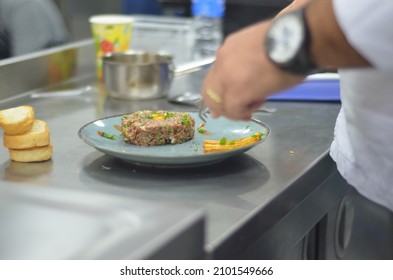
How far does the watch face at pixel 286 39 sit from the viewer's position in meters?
1.08

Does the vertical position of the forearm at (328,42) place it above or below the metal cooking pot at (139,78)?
above

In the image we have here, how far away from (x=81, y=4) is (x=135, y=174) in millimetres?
1249

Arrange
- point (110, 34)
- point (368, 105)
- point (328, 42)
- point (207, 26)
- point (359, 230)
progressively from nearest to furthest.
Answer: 1. point (328, 42)
2. point (368, 105)
3. point (359, 230)
4. point (110, 34)
5. point (207, 26)

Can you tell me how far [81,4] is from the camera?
8.20 ft

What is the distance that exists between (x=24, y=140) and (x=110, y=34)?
85cm

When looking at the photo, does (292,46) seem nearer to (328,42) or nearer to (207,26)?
(328,42)

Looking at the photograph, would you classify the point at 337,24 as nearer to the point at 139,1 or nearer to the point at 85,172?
the point at 85,172

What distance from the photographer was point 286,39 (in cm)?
109

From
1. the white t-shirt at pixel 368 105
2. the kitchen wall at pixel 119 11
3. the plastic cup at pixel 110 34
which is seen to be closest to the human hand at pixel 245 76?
the white t-shirt at pixel 368 105

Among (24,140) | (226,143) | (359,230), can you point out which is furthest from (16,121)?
(359,230)

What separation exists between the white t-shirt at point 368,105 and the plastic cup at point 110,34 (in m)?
0.95

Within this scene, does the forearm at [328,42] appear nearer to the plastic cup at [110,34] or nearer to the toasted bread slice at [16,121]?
the toasted bread slice at [16,121]
